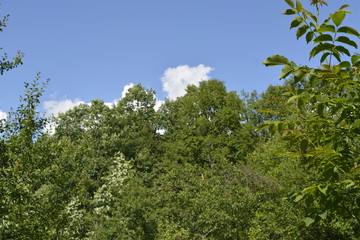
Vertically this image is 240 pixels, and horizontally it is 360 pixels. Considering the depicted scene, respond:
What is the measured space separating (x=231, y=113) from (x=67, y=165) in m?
22.6

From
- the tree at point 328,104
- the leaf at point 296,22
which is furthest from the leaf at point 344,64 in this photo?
the leaf at point 296,22

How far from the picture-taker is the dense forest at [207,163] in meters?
2.20

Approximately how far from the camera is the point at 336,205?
84.7 inches

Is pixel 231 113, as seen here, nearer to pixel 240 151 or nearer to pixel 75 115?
pixel 240 151

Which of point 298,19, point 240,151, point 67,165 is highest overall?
point 240,151

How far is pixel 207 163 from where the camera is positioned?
29.1 metres

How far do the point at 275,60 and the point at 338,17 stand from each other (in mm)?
442

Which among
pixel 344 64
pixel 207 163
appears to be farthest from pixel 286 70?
pixel 207 163

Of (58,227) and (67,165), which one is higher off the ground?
(67,165)

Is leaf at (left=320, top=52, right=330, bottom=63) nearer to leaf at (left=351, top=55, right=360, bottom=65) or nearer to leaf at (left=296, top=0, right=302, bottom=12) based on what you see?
leaf at (left=351, top=55, right=360, bottom=65)

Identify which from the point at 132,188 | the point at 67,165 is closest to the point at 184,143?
the point at 132,188

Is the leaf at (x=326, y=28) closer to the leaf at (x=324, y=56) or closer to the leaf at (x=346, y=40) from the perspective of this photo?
the leaf at (x=346, y=40)

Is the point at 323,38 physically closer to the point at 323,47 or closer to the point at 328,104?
the point at 323,47

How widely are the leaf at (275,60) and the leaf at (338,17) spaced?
0.36 meters
